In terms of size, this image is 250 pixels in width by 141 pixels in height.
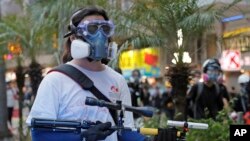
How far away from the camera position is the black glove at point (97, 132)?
8.23ft

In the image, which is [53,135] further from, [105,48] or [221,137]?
[221,137]

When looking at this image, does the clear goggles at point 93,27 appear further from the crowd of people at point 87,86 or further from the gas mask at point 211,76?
the gas mask at point 211,76

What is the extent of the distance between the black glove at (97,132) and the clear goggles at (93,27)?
605mm

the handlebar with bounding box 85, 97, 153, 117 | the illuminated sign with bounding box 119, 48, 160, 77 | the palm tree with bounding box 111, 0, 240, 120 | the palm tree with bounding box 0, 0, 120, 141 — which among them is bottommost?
the handlebar with bounding box 85, 97, 153, 117

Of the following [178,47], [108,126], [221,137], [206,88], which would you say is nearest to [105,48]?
[108,126]

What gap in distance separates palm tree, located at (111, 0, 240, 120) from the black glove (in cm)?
455

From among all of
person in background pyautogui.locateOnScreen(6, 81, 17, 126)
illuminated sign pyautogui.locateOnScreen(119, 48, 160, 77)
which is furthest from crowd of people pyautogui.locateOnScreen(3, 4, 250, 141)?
illuminated sign pyautogui.locateOnScreen(119, 48, 160, 77)

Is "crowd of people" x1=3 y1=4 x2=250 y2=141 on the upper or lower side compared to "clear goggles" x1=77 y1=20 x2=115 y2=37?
lower

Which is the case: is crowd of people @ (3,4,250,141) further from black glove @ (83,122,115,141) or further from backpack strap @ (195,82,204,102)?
backpack strap @ (195,82,204,102)

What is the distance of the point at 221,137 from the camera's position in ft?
22.1

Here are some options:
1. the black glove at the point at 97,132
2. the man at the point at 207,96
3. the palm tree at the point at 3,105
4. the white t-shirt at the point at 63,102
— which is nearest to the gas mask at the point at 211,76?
the man at the point at 207,96

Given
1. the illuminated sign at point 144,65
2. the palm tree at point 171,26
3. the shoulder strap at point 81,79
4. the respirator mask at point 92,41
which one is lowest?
the shoulder strap at point 81,79

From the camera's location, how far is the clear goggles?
2918 millimetres

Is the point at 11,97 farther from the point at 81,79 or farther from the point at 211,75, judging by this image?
the point at 81,79
